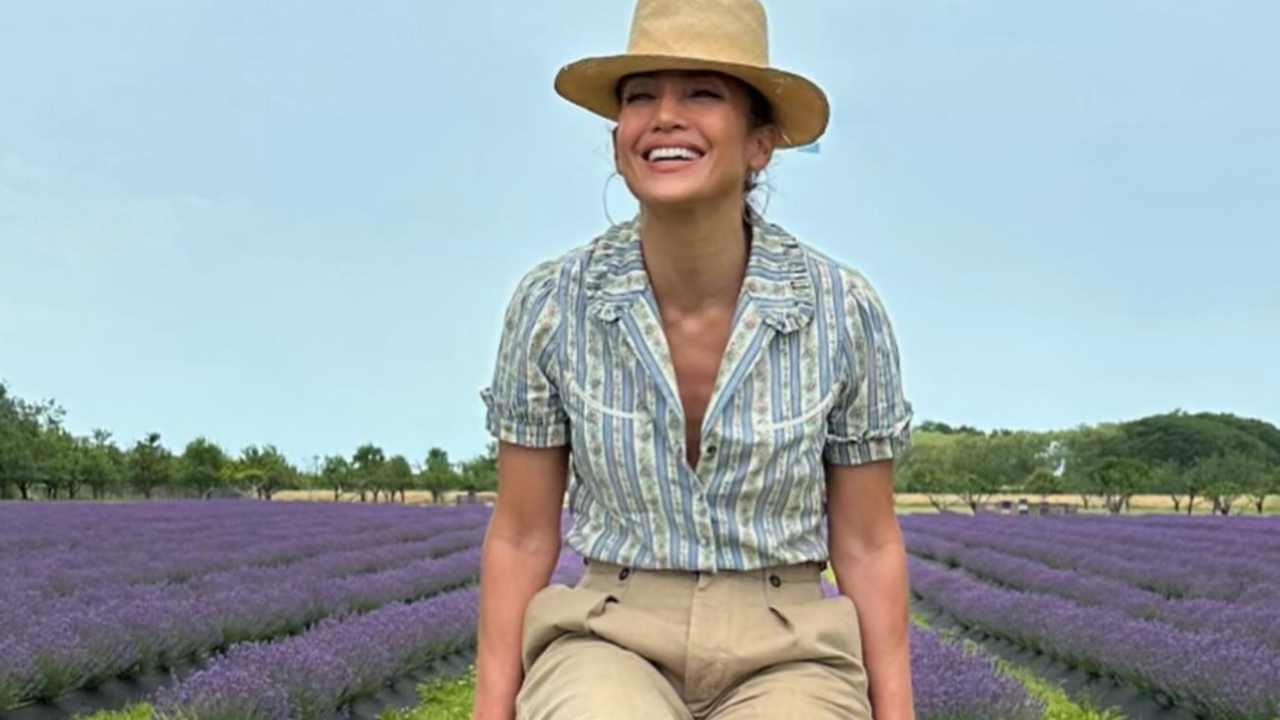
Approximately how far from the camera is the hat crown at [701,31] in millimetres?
1709

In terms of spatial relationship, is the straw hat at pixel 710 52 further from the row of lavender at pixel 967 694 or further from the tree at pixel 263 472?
the tree at pixel 263 472

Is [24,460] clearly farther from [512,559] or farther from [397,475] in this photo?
[512,559]

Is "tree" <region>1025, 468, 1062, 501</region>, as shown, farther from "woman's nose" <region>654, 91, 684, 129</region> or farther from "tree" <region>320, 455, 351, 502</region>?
"woman's nose" <region>654, 91, 684, 129</region>

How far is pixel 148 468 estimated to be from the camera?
40094mm

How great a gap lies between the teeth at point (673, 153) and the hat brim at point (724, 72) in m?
0.10

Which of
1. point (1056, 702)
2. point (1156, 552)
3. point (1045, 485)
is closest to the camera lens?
point (1056, 702)

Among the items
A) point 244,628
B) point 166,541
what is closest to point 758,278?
point 244,628

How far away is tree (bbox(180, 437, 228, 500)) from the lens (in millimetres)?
41844

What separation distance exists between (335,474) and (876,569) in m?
47.0

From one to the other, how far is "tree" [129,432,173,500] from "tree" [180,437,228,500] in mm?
719

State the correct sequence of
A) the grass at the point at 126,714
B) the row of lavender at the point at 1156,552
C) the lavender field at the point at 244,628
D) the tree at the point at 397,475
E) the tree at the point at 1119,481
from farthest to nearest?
the tree at the point at 397,475, the tree at the point at 1119,481, the row of lavender at the point at 1156,552, the grass at the point at 126,714, the lavender field at the point at 244,628

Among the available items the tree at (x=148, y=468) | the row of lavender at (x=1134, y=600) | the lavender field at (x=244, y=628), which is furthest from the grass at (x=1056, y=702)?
the tree at (x=148, y=468)

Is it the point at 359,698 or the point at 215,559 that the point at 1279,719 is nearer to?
the point at 359,698

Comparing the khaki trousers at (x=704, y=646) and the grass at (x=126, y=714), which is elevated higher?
the khaki trousers at (x=704, y=646)
